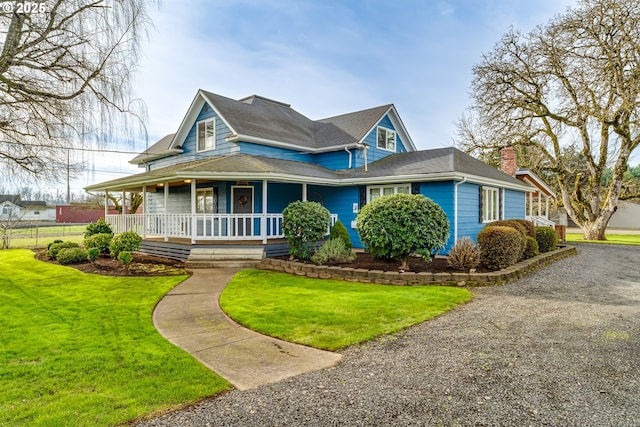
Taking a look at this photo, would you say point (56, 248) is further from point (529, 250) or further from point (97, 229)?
point (529, 250)

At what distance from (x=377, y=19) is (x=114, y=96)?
35.0ft

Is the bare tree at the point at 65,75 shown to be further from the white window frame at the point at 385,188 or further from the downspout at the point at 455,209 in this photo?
the downspout at the point at 455,209

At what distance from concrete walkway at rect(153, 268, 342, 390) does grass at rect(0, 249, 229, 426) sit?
21 cm

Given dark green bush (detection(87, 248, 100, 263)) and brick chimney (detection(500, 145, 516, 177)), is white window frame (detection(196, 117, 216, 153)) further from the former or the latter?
brick chimney (detection(500, 145, 516, 177))

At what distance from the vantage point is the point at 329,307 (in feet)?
21.6

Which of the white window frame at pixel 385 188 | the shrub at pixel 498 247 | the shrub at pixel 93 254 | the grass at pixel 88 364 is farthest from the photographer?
the white window frame at pixel 385 188

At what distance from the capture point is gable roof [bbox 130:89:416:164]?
15.8m

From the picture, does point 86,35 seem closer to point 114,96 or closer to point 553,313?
point 114,96

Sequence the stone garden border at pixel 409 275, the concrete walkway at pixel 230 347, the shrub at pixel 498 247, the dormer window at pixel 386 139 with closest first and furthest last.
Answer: the concrete walkway at pixel 230 347
the stone garden border at pixel 409 275
the shrub at pixel 498 247
the dormer window at pixel 386 139

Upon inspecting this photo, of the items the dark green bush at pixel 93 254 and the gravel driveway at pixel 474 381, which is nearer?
the gravel driveway at pixel 474 381

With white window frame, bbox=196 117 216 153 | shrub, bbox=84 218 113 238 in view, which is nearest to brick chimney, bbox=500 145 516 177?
white window frame, bbox=196 117 216 153


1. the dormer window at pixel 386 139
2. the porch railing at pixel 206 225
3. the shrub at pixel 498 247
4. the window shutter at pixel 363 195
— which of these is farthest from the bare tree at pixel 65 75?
the dormer window at pixel 386 139

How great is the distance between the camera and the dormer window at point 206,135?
16527mm

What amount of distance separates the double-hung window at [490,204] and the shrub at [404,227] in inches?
244
